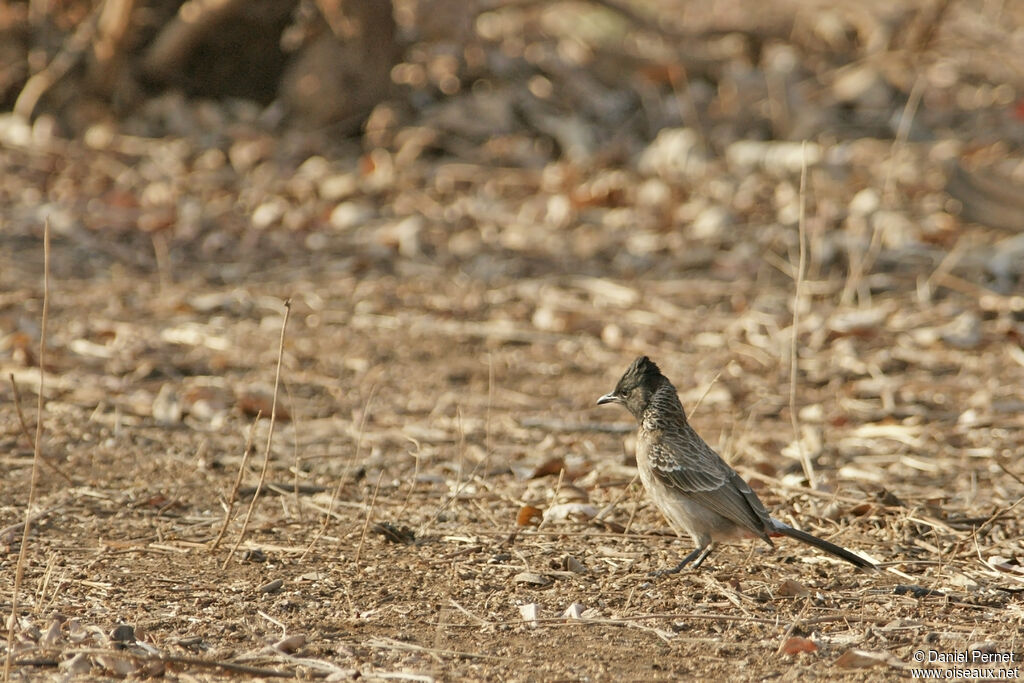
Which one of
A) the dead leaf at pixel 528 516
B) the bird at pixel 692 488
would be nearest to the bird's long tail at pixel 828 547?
the bird at pixel 692 488

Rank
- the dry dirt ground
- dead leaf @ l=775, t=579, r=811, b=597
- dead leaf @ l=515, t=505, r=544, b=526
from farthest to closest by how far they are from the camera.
A: dead leaf @ l=515, t=505, r=544, b=526, dead leaf @ l=775, t=579, r=811, b=597, the dry dirt ground

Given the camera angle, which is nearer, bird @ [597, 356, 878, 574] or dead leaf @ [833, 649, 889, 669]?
dead leaf @ [833, 649, 889, 669]

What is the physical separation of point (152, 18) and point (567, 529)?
7419mm

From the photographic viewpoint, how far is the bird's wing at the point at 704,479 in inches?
167

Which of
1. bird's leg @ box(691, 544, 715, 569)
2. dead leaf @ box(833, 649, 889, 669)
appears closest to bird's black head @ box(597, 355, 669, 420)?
bird's leg @ box(691, 544, 715, 569)

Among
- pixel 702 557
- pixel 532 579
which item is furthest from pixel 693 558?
pixel 532 579

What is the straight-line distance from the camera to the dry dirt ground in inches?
148

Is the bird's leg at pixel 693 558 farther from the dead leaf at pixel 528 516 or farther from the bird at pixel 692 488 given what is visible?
the dead leaf at pixel 528 516

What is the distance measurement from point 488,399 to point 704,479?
2205 mm

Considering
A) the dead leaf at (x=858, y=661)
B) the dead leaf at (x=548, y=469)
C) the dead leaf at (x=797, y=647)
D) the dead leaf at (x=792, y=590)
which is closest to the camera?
the dead leaf at (x=858, y=661)

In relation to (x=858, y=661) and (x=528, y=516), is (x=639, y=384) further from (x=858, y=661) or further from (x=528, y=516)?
(x=858, y=661)

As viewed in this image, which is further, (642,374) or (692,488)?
(642,374)

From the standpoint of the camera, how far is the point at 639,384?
4742 millimetres

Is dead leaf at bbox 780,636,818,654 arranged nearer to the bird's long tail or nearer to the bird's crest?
the bird's long tail
